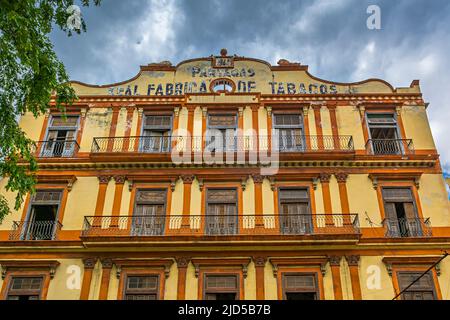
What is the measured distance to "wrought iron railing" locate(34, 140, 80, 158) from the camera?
728 inches

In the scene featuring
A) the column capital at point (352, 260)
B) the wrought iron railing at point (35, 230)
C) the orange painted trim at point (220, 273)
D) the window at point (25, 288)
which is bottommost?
the window at point (25, 288)

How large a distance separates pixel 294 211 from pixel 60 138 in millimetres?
10429

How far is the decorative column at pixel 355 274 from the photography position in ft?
49.9

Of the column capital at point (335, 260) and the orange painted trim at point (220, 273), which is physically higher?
the column capital at point (335, 260)

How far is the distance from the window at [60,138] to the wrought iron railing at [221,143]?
1127 mm

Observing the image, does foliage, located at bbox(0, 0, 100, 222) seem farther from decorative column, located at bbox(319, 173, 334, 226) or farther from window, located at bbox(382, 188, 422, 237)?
window, located at bbox(382, 188, 422, 237)

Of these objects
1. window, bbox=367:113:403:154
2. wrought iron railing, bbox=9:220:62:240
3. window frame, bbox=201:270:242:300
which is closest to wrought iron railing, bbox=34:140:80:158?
wrought iron railing, bbox=9:220:62:240

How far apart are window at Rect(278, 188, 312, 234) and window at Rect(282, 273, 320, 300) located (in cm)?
166

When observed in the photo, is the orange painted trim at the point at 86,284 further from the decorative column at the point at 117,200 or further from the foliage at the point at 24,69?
the foliage at the point at 24,69

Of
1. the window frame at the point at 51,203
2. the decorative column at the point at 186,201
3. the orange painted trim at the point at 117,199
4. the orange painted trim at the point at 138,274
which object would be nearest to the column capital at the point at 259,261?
the decorative column at the point at 186,201

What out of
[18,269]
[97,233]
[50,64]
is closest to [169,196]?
[97,233]

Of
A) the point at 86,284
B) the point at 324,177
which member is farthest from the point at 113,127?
the point at 324,177

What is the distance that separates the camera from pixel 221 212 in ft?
56.2
